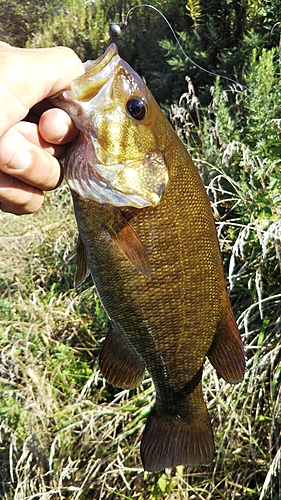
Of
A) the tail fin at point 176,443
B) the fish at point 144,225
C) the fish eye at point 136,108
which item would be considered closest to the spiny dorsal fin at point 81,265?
the fish at point 144,225

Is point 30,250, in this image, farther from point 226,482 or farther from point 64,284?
point 226,482

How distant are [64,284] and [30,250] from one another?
499 millimetres

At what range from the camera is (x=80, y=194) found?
136 centimetres

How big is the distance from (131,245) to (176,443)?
2.52 feet

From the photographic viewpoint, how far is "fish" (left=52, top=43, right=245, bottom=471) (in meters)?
1.32

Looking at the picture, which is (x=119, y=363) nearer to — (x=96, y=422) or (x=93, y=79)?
(x=93, y=79)

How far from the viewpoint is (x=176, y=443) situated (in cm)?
170

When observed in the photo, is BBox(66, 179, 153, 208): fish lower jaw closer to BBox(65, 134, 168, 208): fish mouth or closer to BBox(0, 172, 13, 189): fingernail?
BBox(65, 134, 168, 208): fish mouth

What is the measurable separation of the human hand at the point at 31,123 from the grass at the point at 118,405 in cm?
138

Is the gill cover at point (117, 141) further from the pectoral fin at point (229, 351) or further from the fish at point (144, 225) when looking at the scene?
the pectoral fin at point (229, 351)

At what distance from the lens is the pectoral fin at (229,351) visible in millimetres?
1515

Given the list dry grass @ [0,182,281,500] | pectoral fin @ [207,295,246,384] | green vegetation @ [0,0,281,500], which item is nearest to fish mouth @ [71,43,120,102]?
pectoral fin @ [207,295,246,384]

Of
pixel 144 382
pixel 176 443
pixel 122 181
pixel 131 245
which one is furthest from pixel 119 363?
pixel 144 382

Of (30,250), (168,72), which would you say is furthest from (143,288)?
(168,72)
